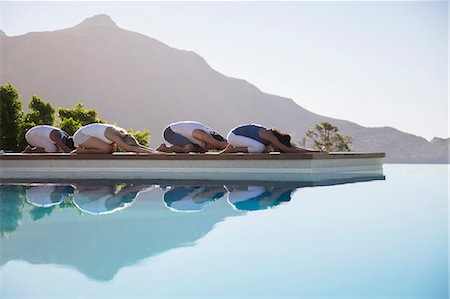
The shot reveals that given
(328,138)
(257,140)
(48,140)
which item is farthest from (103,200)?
(328,138)

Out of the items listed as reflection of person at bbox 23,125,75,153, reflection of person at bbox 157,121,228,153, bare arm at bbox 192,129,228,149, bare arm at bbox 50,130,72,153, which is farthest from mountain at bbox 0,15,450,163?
bare arm at bbox 192,129,228,149

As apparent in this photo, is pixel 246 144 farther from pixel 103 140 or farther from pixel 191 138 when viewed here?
pixel 103 140

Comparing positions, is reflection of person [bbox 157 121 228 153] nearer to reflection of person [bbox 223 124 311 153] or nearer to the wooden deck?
reflection of person [bbox 223 124 311 153]

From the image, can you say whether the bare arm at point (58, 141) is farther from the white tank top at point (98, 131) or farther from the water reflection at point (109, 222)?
the water reflection at point (109, 222)

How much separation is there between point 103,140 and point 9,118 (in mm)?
Answer: 8035

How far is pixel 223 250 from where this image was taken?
2756 mm

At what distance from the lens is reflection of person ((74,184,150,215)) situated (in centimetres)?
465

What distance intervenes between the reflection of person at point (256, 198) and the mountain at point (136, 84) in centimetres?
5082

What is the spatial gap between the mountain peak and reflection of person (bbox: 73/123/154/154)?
8240 cm

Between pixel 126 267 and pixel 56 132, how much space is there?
423 inches

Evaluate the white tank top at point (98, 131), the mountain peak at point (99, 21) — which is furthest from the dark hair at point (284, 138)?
the mountain peak at point (99, 21)

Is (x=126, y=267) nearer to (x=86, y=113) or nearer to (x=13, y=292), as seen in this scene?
(x=13, y=292)

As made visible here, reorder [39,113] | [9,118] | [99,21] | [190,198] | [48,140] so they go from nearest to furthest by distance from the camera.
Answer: [190,198], [48,140], [9,118], [39,113], [99,21]

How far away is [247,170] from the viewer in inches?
375
